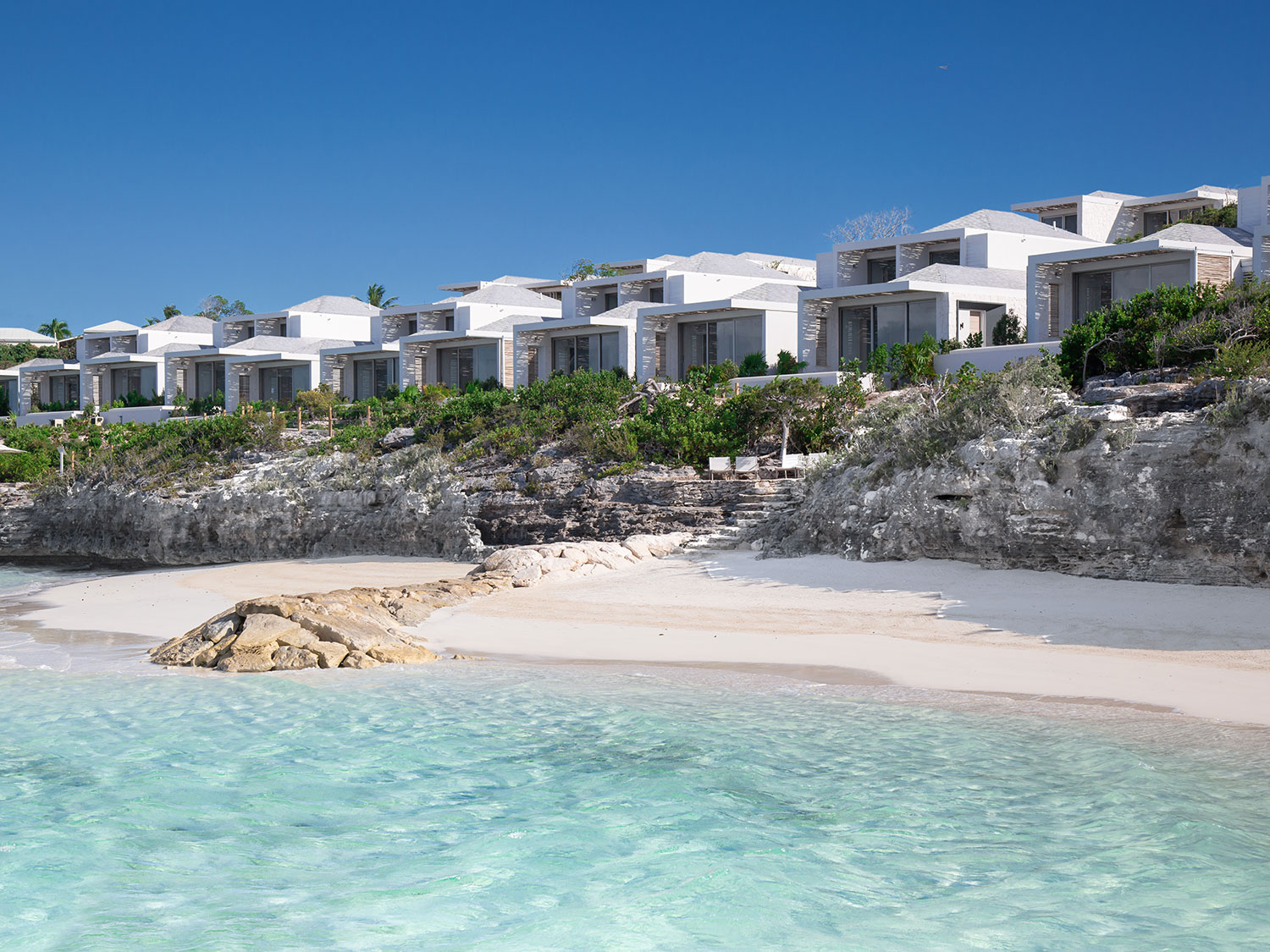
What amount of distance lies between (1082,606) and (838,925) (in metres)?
8.89

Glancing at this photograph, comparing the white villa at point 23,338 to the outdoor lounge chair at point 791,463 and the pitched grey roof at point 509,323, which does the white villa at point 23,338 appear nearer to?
the pitched grey roof at point 509,323

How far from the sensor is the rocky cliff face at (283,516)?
2736cm

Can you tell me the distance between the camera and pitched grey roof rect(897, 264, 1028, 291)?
1344 inches

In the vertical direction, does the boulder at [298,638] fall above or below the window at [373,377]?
below

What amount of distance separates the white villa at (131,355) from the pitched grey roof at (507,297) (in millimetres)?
17382

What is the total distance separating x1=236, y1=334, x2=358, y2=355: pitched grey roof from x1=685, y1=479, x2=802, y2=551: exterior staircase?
3525cm

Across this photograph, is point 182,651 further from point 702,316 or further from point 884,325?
point 702,316

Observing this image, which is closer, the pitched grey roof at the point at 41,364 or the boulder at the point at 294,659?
the boulder at the point at 294,659

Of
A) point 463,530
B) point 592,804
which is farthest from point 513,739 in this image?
point 463,530

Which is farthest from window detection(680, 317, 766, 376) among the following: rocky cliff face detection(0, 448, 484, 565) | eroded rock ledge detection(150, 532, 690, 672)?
eroded rock ledge detection(150, 532, 690, 672)

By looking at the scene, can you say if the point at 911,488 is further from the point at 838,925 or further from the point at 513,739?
the point at 838,925

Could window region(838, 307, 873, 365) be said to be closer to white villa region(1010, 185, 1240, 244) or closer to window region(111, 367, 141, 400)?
white villa region(1010, 185, 1240, 244)

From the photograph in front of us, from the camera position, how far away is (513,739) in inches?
396

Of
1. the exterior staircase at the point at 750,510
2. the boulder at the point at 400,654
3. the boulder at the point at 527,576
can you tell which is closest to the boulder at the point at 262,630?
the boulder at the point at 400,654
